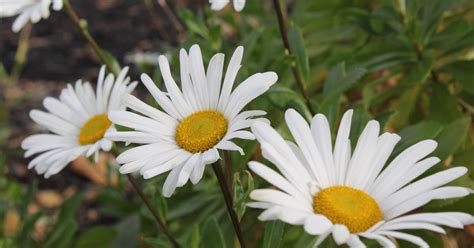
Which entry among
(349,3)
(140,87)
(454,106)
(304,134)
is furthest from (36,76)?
(304,134)

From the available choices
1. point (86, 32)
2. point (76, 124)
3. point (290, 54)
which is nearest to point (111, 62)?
point (86, 32)

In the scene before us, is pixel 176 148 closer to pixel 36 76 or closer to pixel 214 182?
pixel 214 182

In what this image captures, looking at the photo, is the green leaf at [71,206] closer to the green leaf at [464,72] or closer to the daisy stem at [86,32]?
the daisy stem at [86,32]

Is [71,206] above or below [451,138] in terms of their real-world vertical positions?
above

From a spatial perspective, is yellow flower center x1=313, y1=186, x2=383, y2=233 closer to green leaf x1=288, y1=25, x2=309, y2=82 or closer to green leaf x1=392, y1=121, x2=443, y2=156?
green leaf x1=392, y1=121, x2=443, y2=156

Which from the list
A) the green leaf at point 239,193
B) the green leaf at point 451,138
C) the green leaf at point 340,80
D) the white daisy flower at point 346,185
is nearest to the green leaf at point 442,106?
the green leaf at point 451,138

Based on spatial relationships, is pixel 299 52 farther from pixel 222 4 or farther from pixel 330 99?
pixel 222 4
